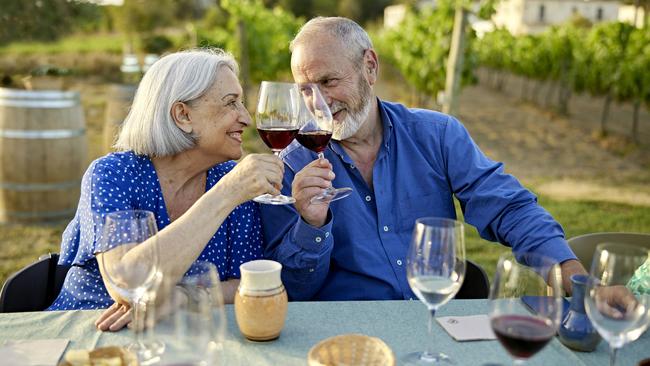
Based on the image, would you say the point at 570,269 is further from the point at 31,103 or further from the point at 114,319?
the point at 31,103

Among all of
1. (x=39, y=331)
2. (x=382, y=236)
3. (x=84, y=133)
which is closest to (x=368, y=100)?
(x=382, y=236)

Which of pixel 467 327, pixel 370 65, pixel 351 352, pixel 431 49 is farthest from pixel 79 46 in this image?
pixel 351 352

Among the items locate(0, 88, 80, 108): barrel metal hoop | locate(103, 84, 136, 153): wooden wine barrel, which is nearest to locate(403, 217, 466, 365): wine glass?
locate(0, 88, 80, 108): barrel metal hoop

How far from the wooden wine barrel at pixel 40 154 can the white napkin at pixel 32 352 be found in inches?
172

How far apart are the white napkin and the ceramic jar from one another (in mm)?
424

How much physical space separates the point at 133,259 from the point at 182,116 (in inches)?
36.8

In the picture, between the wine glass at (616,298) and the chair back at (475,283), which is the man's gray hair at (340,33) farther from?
the wine glass at (616,298)

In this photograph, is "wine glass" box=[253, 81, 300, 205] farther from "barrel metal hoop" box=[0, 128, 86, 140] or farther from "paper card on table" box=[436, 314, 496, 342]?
"barrel metal hoop" box=[0, 128, 86, 140]

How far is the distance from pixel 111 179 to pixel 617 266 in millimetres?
1515

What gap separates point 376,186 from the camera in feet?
8.23

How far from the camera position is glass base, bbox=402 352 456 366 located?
4.81 ft

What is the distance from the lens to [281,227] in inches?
91.9

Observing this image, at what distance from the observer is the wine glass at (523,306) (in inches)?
46.4

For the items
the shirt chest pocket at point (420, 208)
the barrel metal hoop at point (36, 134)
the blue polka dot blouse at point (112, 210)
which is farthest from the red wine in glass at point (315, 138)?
the barrel metal hoop at point (36, 134)
